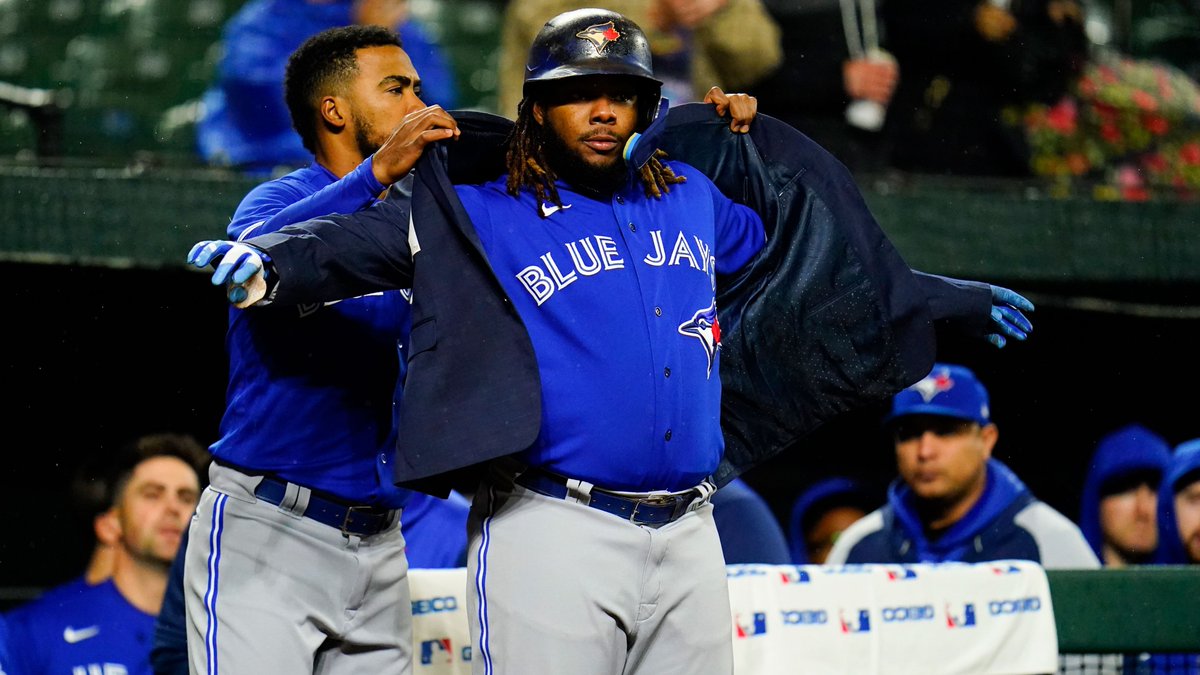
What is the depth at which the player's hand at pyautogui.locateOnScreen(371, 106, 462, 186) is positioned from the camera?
2.55 m

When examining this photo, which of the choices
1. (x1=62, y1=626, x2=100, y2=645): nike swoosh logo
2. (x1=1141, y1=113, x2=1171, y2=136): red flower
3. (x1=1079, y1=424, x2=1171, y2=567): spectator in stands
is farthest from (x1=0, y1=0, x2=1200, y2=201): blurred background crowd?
(x1=62, y1=626, x2=100, y2=645): nike swoosh logo

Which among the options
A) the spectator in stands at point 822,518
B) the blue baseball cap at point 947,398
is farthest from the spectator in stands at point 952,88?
the spectator in stands at point 822,518

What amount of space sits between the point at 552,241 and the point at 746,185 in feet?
2.02

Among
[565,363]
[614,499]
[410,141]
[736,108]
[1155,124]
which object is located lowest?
[614,499]

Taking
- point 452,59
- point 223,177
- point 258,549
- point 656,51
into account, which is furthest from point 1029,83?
point 258,549

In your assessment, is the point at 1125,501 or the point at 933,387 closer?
the point at 933,387

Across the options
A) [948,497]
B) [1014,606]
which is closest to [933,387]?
[948,497]

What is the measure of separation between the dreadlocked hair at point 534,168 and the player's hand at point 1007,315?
2.34 feet

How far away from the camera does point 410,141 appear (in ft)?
8.45

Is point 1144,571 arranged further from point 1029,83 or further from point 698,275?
point 1029,83

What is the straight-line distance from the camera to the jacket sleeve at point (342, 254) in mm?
2377

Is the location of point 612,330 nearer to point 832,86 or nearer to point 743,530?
point 743,530

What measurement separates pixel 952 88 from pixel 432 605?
3205mm

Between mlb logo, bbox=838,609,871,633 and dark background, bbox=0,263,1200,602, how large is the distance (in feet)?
8.02
